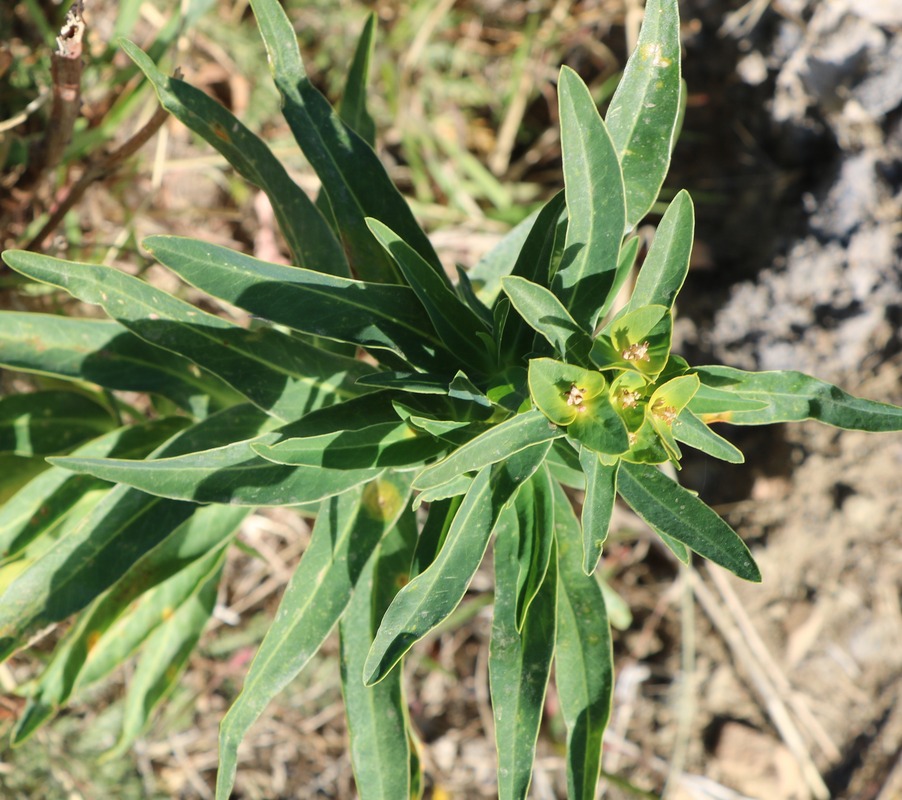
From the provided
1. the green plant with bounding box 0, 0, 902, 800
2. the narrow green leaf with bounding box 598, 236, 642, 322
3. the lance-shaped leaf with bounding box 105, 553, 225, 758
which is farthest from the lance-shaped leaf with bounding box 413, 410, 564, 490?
the lance-shaped leaf with bounding box 105, 553, 225, 758

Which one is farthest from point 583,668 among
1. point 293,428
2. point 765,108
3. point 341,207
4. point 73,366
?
point 765,108

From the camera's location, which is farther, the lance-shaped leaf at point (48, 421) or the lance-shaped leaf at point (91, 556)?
the lance-shaped leaf at point (48, 421)

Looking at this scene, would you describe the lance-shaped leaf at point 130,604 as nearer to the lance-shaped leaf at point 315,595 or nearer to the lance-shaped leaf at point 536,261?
the lance-shaped leaf at point 315,595

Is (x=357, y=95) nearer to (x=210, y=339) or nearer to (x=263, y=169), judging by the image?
(x=263, y=169)

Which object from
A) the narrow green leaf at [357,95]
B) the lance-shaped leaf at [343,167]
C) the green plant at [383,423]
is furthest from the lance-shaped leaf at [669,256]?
the narrow green leaf at [357,95]

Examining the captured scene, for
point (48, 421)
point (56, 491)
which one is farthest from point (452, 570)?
point (48, 421)
